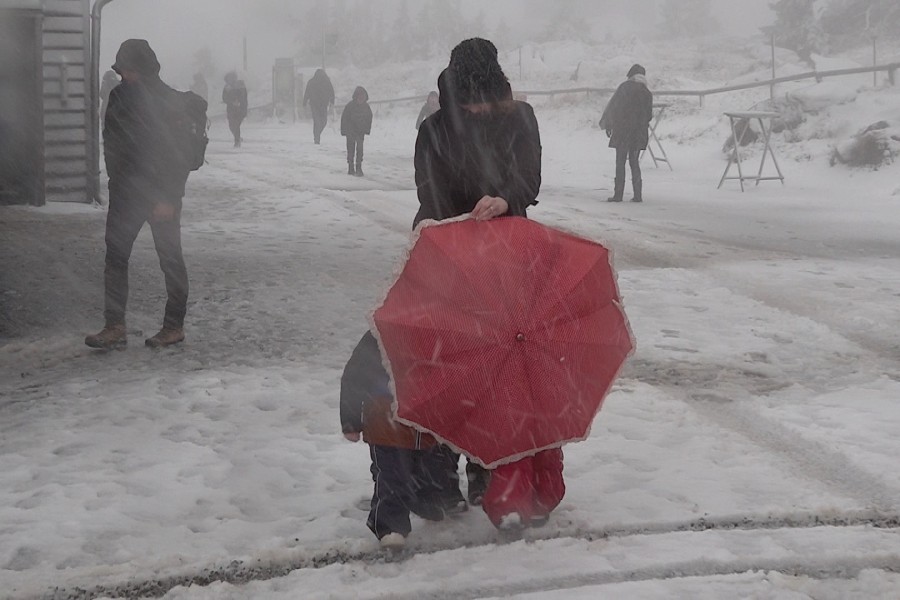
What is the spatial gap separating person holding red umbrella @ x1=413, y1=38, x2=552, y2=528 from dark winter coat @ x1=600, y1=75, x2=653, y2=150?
10.4 metres

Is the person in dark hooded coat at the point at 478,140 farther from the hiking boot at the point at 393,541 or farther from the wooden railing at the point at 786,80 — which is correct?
the wooden railing at the point at 786,80

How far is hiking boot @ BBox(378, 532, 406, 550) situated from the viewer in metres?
3.23

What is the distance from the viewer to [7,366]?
5617mm

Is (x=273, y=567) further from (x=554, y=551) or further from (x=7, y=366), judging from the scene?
(x=7, y=366)

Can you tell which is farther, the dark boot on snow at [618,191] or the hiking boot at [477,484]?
the dark boot on snow at [618,191]

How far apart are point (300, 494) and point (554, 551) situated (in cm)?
112

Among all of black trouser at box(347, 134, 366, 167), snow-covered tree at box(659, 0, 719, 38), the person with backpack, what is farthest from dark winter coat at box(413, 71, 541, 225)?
snow-covered tree at box(659, 0, 719, 38)

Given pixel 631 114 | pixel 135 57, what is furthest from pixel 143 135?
pixel 631 114

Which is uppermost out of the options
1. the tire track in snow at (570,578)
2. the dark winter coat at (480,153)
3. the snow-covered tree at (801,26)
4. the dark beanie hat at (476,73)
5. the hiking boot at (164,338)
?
the snow-covered tree at (801,26)

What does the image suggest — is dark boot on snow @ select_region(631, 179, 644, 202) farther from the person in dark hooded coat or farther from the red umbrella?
the red umbrella

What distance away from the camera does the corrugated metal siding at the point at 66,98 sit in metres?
12.3

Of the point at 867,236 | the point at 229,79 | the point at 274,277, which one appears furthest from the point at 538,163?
the point at 229,79

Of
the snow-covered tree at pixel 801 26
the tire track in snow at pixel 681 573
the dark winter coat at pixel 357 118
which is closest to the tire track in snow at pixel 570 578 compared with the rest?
the tire track in snow at pixel 681 573

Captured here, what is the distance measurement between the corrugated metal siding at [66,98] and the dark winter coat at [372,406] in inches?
412
